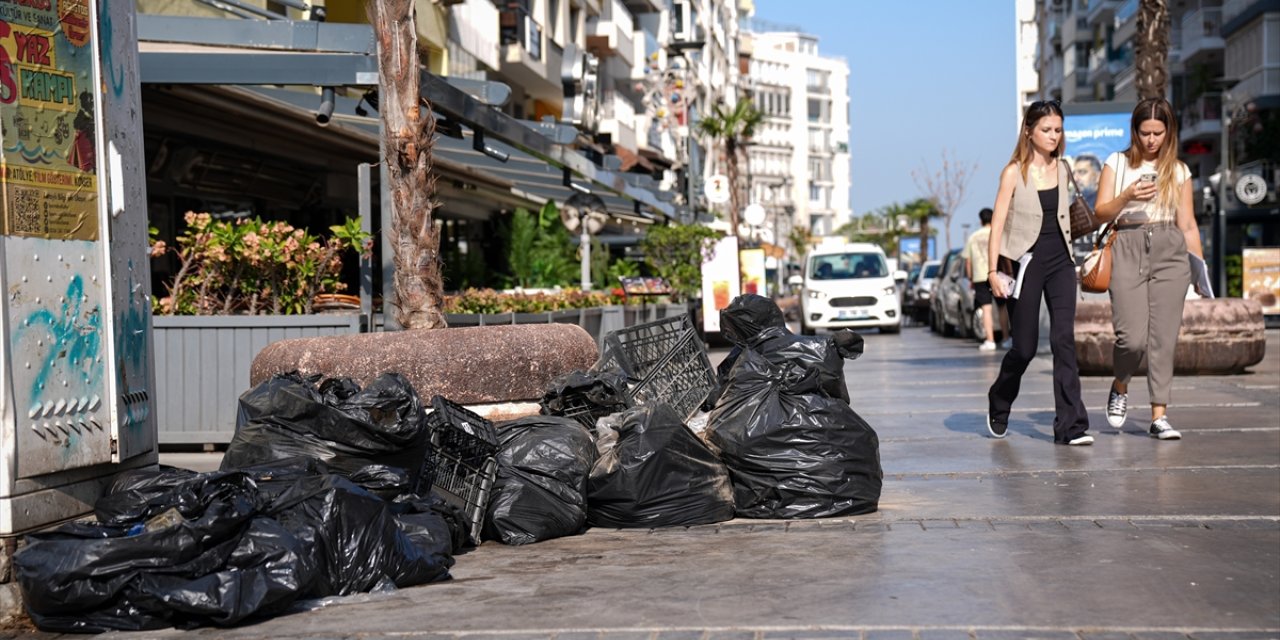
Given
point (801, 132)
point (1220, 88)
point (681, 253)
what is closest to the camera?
point (681, 253)

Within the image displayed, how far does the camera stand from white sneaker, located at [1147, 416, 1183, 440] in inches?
370

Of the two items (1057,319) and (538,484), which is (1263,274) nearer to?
(1057,319)

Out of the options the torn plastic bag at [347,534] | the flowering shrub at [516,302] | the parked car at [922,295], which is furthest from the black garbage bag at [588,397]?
the parked car at [922,295]

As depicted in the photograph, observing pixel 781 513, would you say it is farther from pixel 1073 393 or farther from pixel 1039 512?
pixel 1073 393

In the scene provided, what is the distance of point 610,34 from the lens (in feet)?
147

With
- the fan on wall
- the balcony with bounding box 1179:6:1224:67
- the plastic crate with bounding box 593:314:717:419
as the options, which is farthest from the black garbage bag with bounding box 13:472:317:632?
the balcony with bounding box 1179:6:1224:67

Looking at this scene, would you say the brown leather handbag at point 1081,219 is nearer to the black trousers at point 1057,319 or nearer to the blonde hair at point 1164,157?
the black trousers at point 1057,319

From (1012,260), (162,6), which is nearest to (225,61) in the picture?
(162,6)

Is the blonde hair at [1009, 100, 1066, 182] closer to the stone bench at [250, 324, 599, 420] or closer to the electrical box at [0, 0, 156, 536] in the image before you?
the stone bench at [250, 324, 599, 420]

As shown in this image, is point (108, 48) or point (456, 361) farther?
point (456, 361)

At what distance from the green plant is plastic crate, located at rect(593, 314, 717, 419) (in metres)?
18.2

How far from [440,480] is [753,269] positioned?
26.2m

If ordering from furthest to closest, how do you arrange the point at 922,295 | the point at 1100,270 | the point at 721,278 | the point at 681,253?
the point at 922,295
the point at 681,253
the point at 721,278
the point at 1100,270

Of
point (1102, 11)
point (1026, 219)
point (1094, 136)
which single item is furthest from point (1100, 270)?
point (1102, 11)
